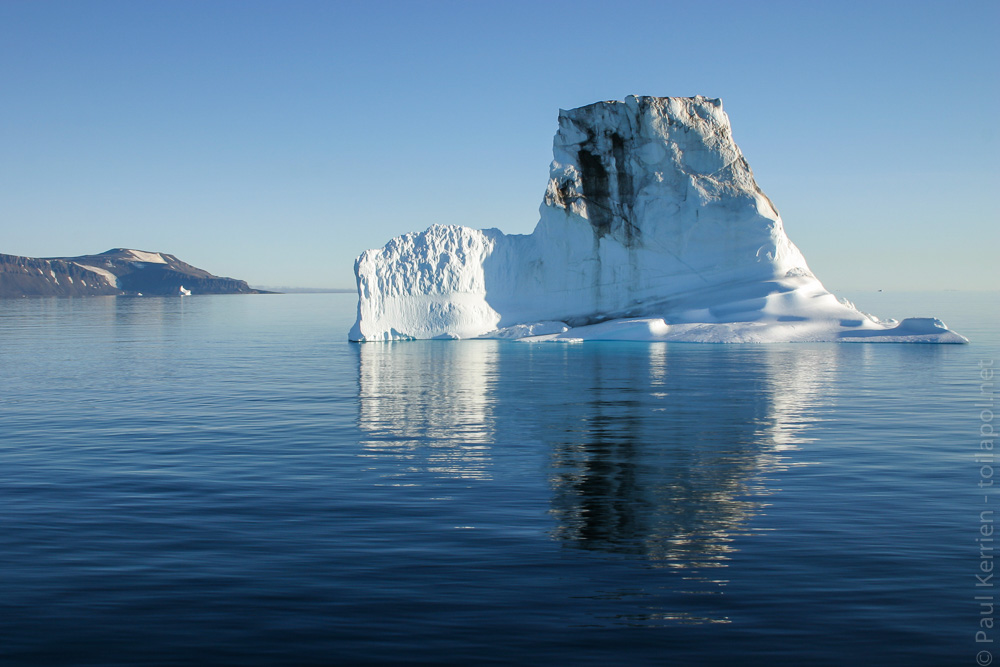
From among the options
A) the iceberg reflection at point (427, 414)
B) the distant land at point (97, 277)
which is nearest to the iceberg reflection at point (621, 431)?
the iceberg reflection at point (427, 414)

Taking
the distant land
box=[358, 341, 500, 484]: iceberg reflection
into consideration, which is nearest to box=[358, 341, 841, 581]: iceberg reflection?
box=[358, 341, 500, 484]: iceberg reflection

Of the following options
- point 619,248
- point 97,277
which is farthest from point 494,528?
point 97,277

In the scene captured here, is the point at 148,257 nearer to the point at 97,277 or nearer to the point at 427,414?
the point at 97,277

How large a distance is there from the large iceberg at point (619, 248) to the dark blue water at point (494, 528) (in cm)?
1461

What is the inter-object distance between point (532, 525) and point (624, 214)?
81.2ft

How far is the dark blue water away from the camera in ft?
16.0

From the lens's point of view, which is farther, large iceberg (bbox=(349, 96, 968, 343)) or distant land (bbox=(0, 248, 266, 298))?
distant land (bbox=(0, 248, 266, 298))

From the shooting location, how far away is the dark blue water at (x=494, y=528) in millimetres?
4887

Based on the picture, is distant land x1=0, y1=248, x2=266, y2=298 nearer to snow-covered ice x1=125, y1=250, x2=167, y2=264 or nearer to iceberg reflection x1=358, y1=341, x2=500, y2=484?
snow-covered ice x1=125, y1=250, x2=167, y2=264

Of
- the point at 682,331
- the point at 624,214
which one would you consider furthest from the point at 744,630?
the point at 624,214

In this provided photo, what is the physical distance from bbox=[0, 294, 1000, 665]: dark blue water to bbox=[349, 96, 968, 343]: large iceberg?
575 inches

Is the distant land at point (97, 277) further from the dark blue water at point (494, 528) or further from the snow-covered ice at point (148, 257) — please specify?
the dark blue water at point (494, 528)

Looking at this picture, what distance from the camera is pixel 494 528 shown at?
7004 mm

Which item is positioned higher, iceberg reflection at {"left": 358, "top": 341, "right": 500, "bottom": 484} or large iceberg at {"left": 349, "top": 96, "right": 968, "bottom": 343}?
large iceberg at {"left": 349, "top": 96, "right": 968, "bottom": 343}
